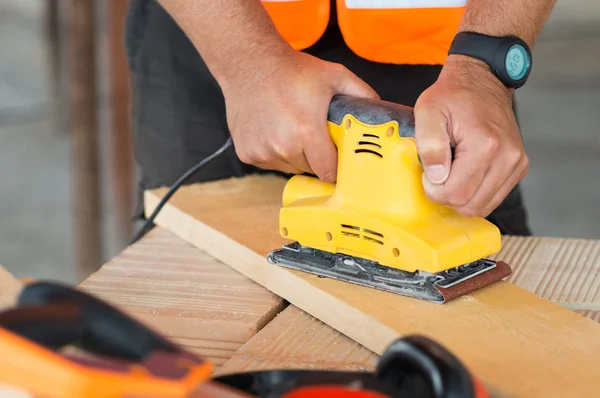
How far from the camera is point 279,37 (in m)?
1.43

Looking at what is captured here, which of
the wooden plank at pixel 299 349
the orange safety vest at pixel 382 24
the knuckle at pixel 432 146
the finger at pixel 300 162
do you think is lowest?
the wooden plank at pixel 299 349

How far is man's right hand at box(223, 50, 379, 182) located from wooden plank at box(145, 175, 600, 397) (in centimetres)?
16

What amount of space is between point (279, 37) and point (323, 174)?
30 centimetres

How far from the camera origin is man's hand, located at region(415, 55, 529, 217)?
1.11 m

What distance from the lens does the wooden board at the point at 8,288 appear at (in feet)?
3.34

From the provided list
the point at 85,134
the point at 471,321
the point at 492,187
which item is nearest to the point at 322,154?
the point at 492,187

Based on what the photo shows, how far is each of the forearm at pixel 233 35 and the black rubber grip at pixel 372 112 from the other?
193 millimetres

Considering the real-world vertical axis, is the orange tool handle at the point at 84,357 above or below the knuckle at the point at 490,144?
below

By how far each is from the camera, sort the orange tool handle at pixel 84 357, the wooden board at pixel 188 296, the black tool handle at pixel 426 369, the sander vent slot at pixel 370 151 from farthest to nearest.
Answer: the sander vent slot at pixel 370 151, the wooden board at pixel 188 296, the black tool handle at pixel 426 369, the orange tool handle at pixel 84 357

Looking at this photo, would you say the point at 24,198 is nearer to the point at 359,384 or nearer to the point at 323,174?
the point at 323,174

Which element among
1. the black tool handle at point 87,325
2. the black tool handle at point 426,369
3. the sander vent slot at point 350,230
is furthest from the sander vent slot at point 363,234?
the black tool handle at point 87,325

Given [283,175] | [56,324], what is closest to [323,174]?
[283,175]

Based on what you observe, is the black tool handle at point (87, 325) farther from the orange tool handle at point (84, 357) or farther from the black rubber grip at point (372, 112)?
the black rubber grip at point (372, 112)

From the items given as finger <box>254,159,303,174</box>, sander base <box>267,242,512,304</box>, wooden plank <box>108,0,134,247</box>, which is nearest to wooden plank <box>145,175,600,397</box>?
sander base <box>267,242,512,304</box>
